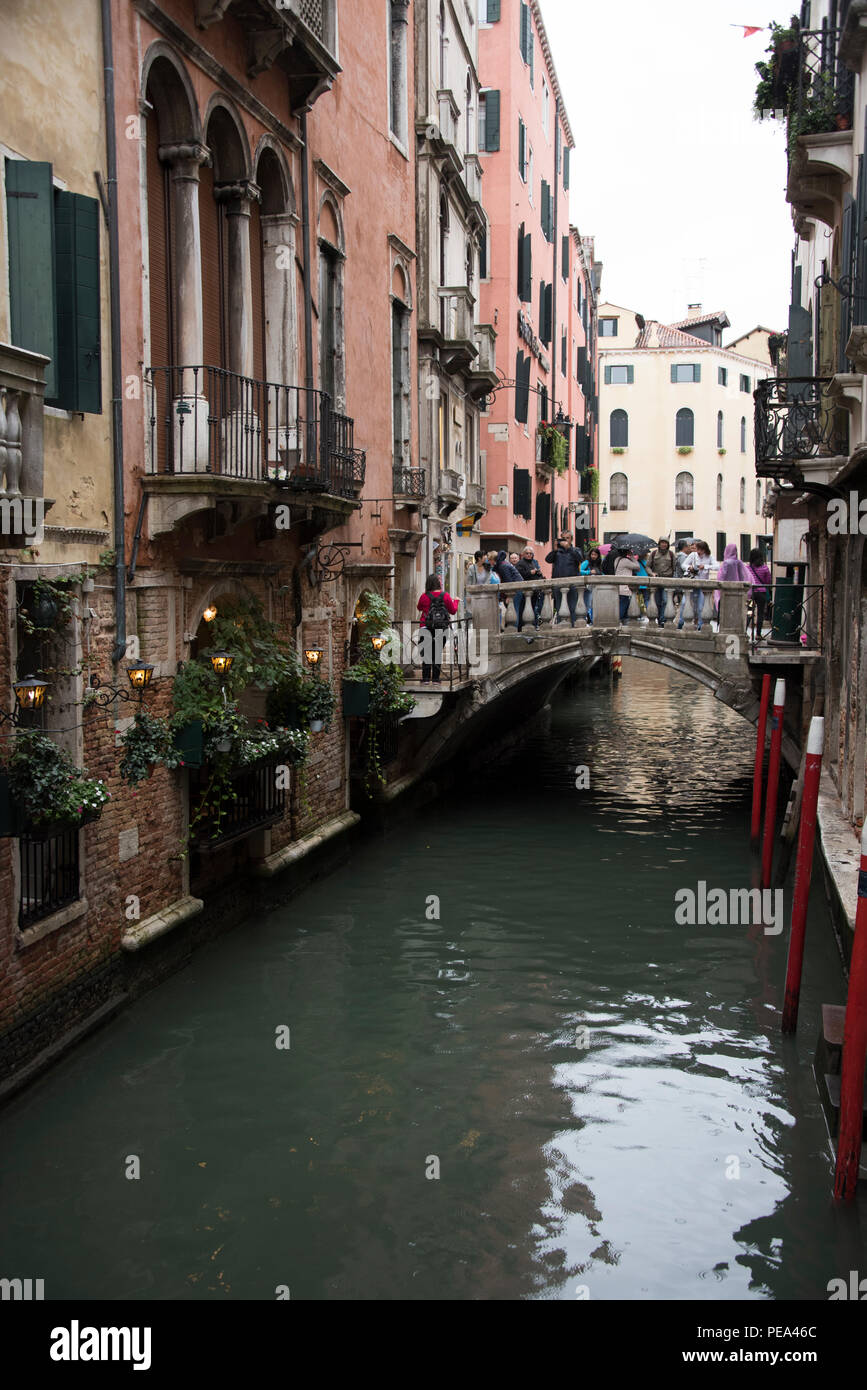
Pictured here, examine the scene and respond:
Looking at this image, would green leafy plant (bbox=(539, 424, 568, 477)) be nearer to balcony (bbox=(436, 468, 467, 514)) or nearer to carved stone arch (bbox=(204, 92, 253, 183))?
balcony (bbox=(436, 468, 467, 514))

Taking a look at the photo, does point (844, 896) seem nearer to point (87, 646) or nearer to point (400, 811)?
point (87, 646)

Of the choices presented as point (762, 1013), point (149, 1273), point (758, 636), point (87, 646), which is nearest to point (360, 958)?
point (762, 1013)

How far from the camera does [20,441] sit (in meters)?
6.43

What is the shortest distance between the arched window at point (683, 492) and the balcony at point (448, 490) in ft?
112

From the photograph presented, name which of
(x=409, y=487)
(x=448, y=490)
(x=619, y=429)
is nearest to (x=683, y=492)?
(x=619, y=429)

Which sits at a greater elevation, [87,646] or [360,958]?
[87,646]

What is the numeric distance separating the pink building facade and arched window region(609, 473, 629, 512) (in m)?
16.7

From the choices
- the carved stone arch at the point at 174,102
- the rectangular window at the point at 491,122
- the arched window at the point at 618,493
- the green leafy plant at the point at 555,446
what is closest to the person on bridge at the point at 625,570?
the carved stone arch at the point at 174,102

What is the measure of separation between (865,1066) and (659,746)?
16587 millimetres

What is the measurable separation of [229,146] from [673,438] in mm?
43689

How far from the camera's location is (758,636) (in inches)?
602

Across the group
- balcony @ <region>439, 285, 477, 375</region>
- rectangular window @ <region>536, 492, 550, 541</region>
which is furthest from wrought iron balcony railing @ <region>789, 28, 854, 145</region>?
rectangular window @ <region>536, 492, 550, 541</region>
